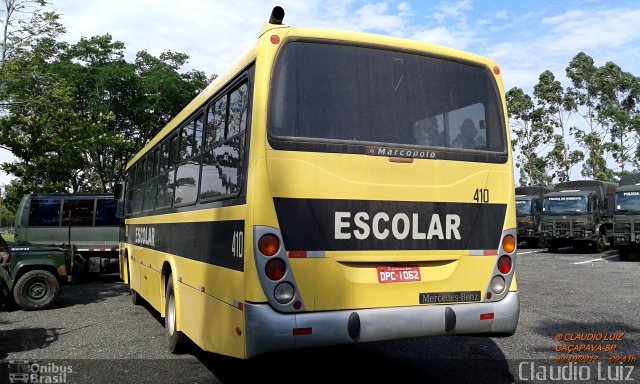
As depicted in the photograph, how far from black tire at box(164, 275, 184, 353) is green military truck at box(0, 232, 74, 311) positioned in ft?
15.3

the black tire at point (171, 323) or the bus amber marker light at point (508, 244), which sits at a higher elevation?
the bus amber marker light at point (508, 244)

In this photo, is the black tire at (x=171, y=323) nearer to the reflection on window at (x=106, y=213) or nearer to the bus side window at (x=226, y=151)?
the bus side window at (x=226, y=151)

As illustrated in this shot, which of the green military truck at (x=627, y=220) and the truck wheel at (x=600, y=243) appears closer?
the green military truck at (x=627, y=220)

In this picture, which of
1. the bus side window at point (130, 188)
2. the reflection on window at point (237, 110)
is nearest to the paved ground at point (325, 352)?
the bus side window at point (130, 188)

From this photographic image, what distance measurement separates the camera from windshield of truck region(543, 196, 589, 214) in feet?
78.5

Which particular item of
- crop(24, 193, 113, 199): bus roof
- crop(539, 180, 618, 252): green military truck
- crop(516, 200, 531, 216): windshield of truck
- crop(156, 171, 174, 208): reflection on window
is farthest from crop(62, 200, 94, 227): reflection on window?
crop(516, 200, 531, 216): windshield of truck

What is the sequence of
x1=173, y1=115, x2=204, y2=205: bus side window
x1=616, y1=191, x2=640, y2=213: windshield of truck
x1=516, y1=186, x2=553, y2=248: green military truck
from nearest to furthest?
x1=173, y1=115, x2=204, y2=205: bus side window, x1=616, y1=191, x2=640, y2=213: windshield of truck, x1=516, y1=186, x2=553, y2=248: green military truck

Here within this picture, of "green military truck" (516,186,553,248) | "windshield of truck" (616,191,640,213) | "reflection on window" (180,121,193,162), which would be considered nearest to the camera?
"reflection on window" (180,121,193,162)

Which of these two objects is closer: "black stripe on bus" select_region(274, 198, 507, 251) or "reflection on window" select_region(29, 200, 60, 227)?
"black stripe on bus" select_region(274, 198, 507, 251)

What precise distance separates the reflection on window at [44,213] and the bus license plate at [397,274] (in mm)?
15013

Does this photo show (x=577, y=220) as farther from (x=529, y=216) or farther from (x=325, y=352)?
(x=325, y=352)

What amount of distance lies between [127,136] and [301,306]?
26783 millimetres

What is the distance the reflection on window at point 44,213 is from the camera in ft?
54.5

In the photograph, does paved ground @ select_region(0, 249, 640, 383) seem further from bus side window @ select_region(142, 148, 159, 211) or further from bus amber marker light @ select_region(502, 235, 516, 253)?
bus side window @ select_region(142, 148, 159, 211)
